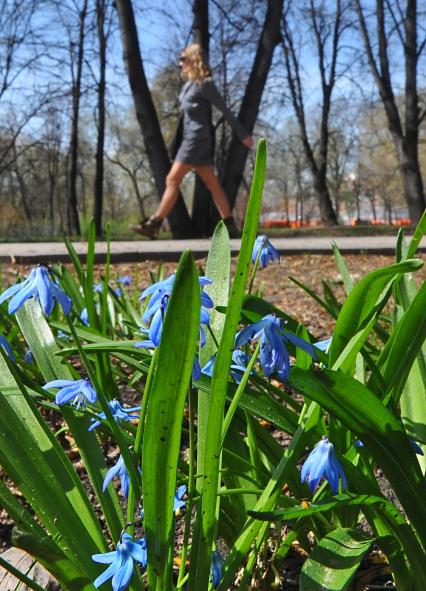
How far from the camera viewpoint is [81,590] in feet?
2.97

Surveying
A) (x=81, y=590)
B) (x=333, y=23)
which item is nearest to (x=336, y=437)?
(x=81, y=590)

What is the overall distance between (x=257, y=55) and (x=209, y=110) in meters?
3.00

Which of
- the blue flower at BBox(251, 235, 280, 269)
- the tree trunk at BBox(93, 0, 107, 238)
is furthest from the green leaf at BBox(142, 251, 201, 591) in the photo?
the tree trunk at BBox(93, 0, 107, 238)

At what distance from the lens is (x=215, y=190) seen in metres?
6.69

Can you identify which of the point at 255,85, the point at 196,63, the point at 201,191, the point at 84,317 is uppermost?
the point at 255,85

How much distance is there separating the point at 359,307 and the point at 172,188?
19.7ft

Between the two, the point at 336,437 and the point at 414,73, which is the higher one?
the point at 414,73

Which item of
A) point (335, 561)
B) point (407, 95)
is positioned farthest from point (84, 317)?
Result: point (407, 95)

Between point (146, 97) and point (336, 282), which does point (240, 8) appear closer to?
point (146, 97)

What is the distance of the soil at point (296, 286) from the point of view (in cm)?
133

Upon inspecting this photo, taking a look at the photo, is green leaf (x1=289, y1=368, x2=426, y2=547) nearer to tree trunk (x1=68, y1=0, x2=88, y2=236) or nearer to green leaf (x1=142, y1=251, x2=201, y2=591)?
green leaf (x1=142, y1=251, x2=201, y2=591)

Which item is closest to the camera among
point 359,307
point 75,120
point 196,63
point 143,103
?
point 359,307

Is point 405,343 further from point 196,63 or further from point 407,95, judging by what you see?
point 407,95

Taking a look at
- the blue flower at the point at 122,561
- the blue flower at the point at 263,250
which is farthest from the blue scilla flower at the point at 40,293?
the blue flower at the point at 263,250
